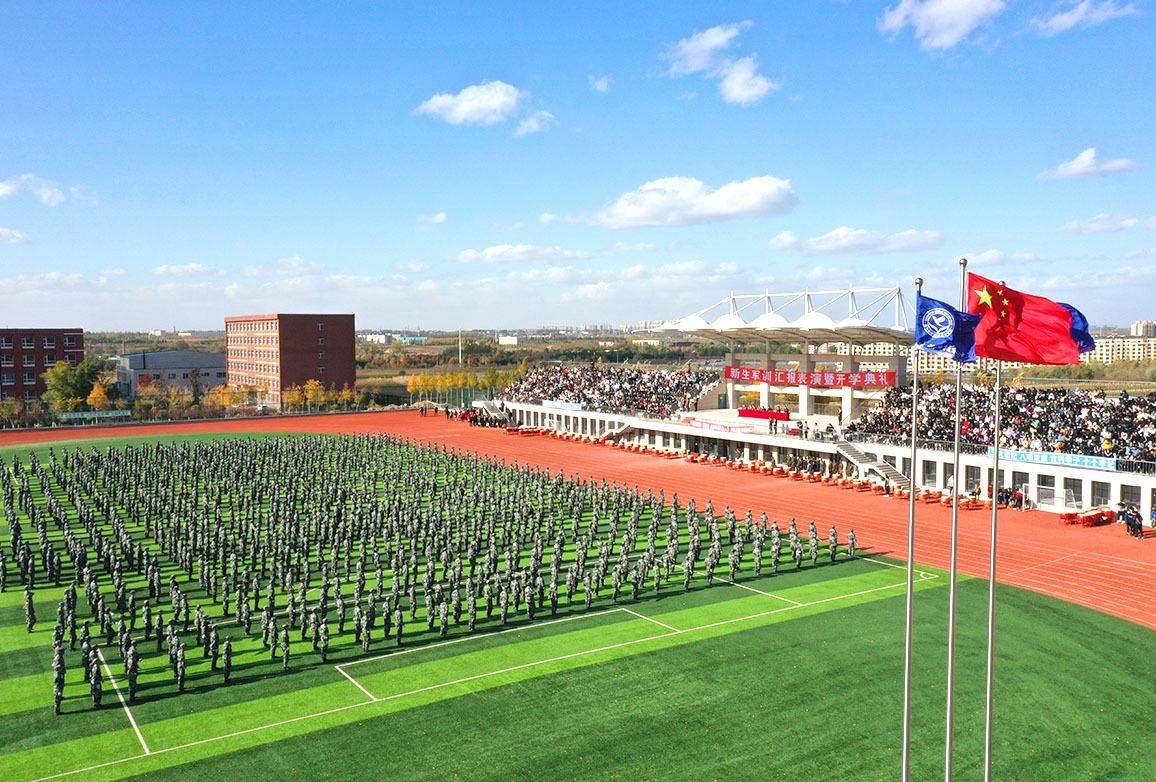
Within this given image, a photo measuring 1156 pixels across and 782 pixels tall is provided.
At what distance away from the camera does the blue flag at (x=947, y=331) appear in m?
12.2

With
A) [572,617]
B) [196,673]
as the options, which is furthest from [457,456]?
[196,673]

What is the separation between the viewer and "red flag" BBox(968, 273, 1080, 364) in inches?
479

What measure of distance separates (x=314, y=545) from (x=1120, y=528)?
3184 centimetres

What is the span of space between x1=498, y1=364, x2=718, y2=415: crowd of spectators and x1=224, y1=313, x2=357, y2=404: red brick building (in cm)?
2530

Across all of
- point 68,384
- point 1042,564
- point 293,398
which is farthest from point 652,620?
point 68,384

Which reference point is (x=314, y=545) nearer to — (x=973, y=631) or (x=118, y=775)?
(x=118, y=775)

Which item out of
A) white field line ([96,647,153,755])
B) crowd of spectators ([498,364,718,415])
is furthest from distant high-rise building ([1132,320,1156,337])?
white field line ([96,647,153,755])

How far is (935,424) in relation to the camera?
45.0 meters

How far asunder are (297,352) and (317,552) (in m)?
70.3

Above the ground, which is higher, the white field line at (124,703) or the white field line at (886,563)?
the white field line at (886,563)

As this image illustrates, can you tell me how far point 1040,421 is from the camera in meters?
41.6

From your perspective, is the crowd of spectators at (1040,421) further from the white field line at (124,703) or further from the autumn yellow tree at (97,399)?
the autumn yellow tree at (97,399)

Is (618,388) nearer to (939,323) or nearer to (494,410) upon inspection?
(494,410)

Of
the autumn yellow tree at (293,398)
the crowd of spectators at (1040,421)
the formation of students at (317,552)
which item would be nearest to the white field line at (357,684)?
the formation of students at (317,552)
